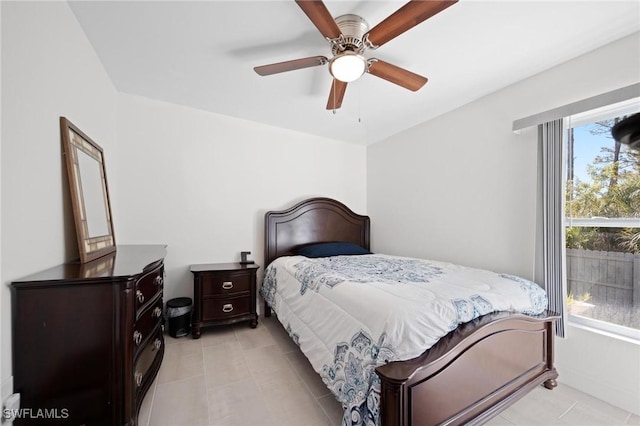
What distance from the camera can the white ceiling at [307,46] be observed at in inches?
61.0

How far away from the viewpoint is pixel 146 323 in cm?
158

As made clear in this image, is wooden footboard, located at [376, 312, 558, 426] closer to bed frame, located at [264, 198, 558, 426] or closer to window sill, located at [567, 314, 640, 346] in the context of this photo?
bed frame, located at [264, 198, 558, 426]

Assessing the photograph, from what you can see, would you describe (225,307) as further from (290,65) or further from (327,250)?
(290,65)

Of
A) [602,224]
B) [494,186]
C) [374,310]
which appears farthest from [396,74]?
[602,224]

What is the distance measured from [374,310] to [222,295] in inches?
72.6

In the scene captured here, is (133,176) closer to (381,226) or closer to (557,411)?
(381,226)

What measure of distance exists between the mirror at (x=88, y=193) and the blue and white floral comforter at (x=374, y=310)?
1.45 m

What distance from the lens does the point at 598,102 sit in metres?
1.74

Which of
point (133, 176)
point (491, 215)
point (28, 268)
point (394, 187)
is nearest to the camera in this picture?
point (28, 268)

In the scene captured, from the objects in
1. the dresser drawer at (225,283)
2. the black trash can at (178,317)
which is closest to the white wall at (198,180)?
the black trash can at (178,317)

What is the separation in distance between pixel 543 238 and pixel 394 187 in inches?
71.4

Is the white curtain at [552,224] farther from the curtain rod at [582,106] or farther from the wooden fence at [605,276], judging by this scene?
the wooden fence at [605,276]

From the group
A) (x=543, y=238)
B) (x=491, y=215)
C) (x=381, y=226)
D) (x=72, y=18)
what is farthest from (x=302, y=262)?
(x=72, y=18)

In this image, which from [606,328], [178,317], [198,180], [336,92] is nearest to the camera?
[606,328]
